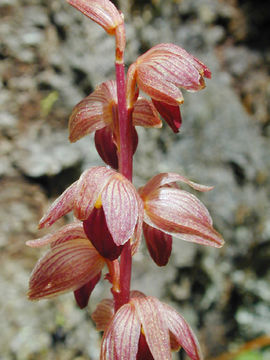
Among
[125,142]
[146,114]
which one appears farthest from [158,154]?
[125,142]

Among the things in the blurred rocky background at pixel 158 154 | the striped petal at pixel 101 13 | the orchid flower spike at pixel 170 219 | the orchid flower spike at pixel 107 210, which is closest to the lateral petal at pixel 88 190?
the orchid flower spike at pixel 107 210

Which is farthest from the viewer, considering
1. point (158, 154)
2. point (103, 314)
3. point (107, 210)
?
point (158, 154)

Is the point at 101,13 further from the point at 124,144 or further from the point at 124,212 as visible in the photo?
the point at 124,212

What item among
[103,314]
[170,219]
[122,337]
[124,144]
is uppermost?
[124,144]

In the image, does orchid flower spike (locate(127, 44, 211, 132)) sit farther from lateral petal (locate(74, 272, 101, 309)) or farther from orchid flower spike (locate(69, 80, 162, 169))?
lateral petal (locate(74, 272, 101, 309))

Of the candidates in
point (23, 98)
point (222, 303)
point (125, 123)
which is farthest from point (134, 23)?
point (222, 303)

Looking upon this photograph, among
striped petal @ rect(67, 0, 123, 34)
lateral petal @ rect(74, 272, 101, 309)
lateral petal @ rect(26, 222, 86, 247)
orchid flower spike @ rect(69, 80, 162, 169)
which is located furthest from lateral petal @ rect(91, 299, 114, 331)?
striped petal @ rect(67, 0, 123, 34)
